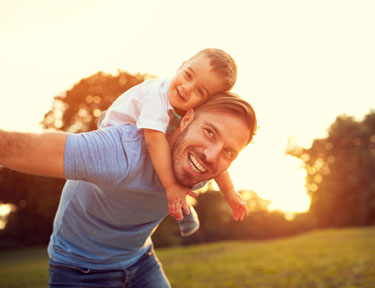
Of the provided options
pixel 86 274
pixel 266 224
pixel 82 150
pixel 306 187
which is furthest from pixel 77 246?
pixel 306 187

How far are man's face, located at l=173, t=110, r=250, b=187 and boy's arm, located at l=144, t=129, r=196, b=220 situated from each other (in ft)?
0.16

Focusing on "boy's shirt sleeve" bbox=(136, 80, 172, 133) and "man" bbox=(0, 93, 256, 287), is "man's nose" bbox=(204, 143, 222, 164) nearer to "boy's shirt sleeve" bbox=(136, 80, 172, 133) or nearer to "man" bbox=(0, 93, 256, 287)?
"man" bbox=(0, 93, 256, 287)

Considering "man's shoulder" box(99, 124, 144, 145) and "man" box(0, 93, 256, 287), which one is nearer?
"man" box(0, 93, 256, 287)

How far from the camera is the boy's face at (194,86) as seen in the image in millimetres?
2857

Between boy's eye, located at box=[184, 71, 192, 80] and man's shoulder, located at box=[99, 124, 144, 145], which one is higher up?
boy's eye, located at box=[184, 71, 192, 80]

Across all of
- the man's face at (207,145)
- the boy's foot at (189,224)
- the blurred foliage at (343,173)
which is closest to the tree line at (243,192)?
the blurred foliage at (343,173)

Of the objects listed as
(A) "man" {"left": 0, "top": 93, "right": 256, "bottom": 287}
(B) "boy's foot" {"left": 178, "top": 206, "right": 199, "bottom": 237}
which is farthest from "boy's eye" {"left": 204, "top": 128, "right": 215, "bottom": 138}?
(B) "boy's foot" {"left": 178, "top": 206, "right": 199, "bottom": 237}

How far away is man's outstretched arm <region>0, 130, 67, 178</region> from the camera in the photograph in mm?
1856

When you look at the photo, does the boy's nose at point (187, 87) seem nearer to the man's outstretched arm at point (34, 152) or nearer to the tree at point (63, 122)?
the man's outstretched arm at point (34, 152)

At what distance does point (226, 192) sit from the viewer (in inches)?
121

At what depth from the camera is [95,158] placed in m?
2.13

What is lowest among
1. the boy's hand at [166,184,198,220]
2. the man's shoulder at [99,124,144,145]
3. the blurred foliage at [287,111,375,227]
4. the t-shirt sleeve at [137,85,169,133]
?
the blurred foliage at [287,111,375,227]

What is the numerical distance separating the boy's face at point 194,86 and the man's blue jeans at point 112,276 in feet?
4.31

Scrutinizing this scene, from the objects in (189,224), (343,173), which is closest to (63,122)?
(189,224)
